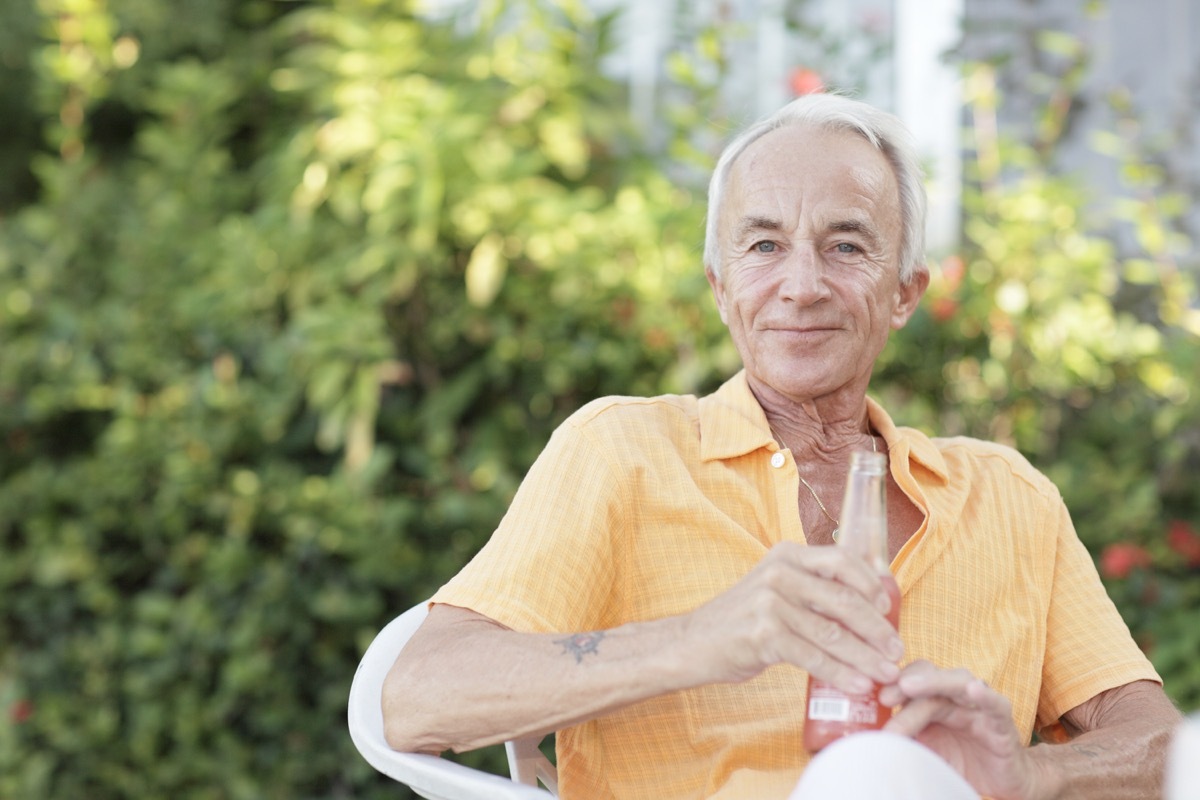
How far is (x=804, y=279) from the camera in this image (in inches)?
85.4

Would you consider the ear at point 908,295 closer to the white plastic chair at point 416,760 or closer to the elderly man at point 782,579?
the elderly man at point 782,579

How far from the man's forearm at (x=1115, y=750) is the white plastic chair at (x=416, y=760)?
700 mm

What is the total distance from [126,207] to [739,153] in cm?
285

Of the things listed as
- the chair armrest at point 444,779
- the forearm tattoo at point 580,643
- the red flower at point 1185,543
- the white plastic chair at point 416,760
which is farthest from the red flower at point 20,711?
the red flower at point 1185,543

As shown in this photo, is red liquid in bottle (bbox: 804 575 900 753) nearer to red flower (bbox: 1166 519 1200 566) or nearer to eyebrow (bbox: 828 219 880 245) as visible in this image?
eyebrow (bbox: 828 219 880 245)

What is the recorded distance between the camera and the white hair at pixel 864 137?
2.22 metres

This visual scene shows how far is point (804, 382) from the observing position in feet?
7.32

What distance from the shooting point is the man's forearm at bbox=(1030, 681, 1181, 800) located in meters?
1.84

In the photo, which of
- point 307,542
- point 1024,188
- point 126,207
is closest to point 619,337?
point 307,542

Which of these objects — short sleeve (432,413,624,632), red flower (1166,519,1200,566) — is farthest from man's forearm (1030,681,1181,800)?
red flower (1166,519,1200,566)

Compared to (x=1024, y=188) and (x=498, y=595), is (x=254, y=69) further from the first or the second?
(x=498, y=595)

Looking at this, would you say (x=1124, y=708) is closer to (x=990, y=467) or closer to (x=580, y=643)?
(x=990, y=467)

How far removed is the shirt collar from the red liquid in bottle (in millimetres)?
600

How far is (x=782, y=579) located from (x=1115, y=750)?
2.38 feet
